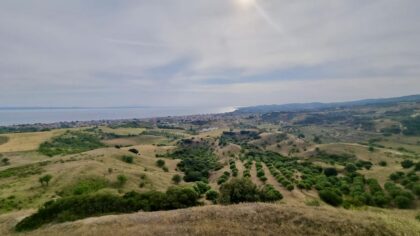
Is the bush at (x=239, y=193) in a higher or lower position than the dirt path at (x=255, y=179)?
higher

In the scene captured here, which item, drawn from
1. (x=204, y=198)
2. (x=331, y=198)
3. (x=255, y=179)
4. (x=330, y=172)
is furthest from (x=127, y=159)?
(x=330, y=172)

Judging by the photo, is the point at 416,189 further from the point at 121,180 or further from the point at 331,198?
the point at 121,180

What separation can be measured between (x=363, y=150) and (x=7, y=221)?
10695 cm

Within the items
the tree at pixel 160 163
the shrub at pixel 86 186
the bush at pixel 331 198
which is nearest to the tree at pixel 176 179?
the shrub at pixel 86 186

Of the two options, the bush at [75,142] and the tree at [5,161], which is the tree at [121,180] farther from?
the bush at [75,142]

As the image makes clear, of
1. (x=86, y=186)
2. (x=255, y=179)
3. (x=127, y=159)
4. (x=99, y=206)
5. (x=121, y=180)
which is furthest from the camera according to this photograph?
(x=127, y=159)

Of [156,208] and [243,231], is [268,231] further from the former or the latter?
[156,208]

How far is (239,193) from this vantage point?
30.6 meters

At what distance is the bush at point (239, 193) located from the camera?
3034 centimetres

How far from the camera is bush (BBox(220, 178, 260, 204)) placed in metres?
30.3

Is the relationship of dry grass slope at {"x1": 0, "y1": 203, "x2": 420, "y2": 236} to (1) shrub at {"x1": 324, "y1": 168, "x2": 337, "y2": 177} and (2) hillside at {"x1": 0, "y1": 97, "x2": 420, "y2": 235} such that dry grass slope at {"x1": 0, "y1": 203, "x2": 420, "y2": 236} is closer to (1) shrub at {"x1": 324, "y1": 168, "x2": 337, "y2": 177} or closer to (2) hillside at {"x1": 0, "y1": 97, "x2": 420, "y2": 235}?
(2) hillside at {"x1": 0, "y1": 97, "x2": 420, "y2": 235}

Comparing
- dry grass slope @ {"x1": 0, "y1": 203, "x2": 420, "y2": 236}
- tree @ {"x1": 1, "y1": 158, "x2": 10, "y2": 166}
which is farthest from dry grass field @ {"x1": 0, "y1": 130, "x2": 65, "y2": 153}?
dry grass slope @ {"x1": 0, "y1": 203, "x2": 420, "y2": 236}

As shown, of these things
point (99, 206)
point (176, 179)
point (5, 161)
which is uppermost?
point (99, 206)

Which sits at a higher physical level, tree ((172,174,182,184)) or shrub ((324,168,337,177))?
tree ((172,174,182,184))
